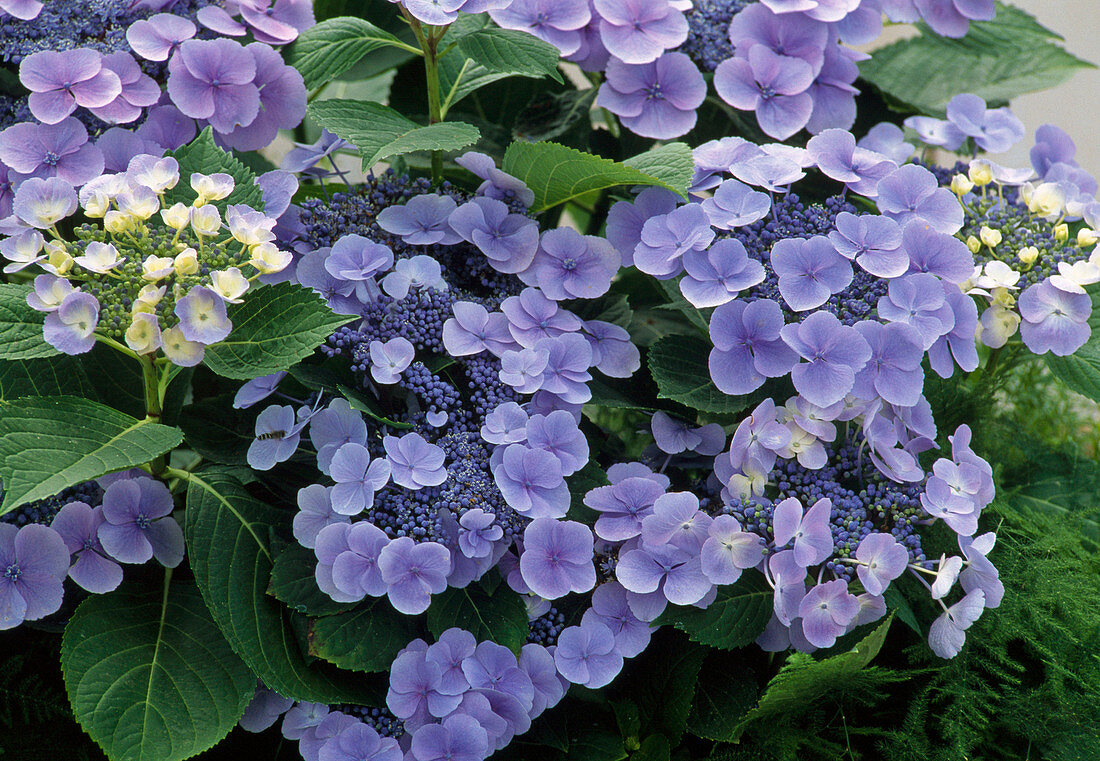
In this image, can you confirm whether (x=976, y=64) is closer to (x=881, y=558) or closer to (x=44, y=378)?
(x=881, y=558)

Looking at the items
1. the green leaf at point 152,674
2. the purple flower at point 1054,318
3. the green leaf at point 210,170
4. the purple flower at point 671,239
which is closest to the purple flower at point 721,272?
the purple flower at point 671,239

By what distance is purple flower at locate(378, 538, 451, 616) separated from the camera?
62 cm

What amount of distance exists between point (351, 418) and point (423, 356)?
79mm

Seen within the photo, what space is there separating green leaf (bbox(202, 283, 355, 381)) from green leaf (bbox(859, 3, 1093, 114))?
2.36 feet

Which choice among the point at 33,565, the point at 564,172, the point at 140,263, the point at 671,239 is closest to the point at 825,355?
the point at 671,239

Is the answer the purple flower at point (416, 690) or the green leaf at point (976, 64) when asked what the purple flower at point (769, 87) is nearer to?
the green leaf at point (976, 64)

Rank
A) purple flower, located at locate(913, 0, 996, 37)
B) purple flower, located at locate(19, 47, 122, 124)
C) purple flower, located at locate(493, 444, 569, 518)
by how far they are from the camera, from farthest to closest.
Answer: purple flower, located at locate(913, 0, 996, 37) < purple flower, located at locate(19, 47, 122, 124) < purple flower, located at locate(493, 444, 569, 518)

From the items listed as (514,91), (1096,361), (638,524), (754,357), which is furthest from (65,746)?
(1096,361)

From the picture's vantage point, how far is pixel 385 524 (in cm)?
65

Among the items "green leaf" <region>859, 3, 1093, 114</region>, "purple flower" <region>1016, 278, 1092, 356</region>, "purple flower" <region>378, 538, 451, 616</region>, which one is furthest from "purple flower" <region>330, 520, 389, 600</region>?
"green leaf" <region>859, 3, 1093, 114</region>

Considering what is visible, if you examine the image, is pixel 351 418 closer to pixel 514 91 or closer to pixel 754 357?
pixel 754 357

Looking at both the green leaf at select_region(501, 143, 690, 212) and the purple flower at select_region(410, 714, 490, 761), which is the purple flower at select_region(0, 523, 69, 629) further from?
the green leaf at select_region(501, 143, 690, 212)

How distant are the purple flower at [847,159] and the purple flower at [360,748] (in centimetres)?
57

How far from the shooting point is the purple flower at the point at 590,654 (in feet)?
2.17
